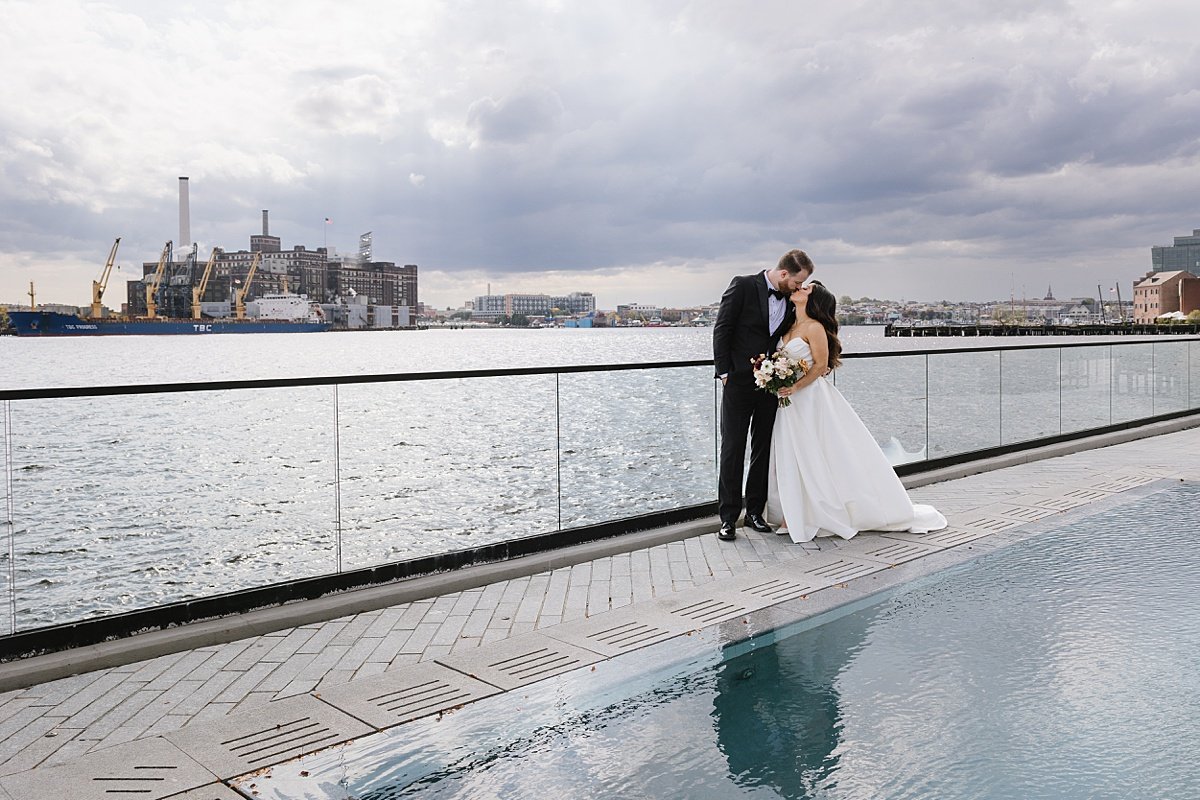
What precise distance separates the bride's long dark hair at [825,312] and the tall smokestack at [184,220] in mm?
169888

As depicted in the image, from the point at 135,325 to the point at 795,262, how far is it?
158331mm

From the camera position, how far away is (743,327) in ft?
21.7

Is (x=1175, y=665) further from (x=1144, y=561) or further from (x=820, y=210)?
(x=820, y=210)

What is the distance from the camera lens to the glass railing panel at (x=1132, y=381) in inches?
502

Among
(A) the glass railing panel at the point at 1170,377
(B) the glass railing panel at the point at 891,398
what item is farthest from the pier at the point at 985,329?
(B) the glass railing panel at the point at 891,398

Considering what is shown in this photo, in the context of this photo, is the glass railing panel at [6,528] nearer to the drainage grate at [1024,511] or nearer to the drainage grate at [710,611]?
the drainage grate at [710,611]

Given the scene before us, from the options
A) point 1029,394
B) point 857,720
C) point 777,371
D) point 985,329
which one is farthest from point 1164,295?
point 857,720

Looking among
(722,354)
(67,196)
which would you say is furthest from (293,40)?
(722,354)

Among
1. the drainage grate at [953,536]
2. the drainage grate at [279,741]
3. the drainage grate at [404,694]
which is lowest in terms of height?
the drainage grate at [279,741]

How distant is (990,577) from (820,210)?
2082cm

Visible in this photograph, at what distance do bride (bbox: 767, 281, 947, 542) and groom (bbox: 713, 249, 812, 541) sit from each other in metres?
0.10

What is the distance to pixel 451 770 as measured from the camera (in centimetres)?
310

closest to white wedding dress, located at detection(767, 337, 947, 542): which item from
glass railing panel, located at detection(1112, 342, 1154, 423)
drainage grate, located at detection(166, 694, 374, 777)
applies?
drainage grate, located at detection(166, 694, 374, 777)

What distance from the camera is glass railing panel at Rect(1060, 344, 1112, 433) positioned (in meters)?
11.8
